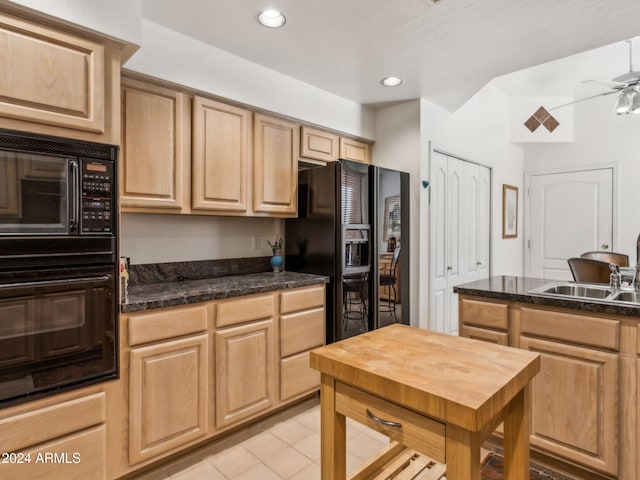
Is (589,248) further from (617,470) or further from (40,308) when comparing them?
(40,308)

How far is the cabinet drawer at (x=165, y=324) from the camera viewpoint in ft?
5.94

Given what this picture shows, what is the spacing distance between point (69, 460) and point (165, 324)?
0.68 metres

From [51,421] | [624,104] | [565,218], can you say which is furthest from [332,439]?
[565,218]

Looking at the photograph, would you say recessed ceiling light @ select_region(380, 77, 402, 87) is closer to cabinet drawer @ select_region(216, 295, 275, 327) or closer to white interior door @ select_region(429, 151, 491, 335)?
white interior door @ select_region(429, 151, 491, 335)

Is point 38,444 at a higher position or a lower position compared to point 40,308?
lower

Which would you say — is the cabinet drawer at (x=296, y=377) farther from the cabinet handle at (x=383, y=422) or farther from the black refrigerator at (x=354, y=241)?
the cabinet handle at (x=383, y=422)

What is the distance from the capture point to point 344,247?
9.04 feet

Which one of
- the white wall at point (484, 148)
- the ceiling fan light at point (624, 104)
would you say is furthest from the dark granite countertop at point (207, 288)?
the ceiling fan light at point (624, 104)

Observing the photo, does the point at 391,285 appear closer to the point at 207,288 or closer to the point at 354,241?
the point at 354,241

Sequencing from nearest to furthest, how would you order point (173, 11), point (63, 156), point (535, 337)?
1. point (63, 156)
2. point (535, 337)
3. point (173, 11)

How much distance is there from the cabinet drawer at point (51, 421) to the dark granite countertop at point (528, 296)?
2.02 m

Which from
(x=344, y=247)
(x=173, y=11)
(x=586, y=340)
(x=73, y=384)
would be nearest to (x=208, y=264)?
(x=344, y=247)

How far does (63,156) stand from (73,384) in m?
1.02

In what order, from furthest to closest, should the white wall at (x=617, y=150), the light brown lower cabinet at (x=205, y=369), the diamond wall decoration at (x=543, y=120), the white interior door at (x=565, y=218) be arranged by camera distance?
1. the diamond wall decoration at (x=543, y=120)
2. the white interior door at (x=565, y=218)
3. the white wall at (x=617, y=150)
4. the light brown lower cabinet at (x=205, y=369)
